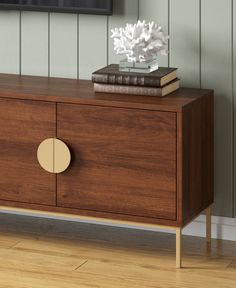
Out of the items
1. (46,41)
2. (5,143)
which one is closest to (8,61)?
(46,41)

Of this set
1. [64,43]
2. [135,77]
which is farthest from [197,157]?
[64,43]

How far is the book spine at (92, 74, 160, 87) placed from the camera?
145 inches

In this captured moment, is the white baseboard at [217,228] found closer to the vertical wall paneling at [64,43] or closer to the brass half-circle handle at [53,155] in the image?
the brass half-circle handle at [53,155]

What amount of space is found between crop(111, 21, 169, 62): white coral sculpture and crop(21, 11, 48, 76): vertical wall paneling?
1.36 feet

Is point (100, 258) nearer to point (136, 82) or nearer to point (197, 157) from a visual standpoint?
point (197, 157)

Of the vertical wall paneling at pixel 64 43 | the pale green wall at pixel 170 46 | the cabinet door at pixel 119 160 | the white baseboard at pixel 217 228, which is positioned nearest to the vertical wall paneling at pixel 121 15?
the pale green wall at pixel 170 46

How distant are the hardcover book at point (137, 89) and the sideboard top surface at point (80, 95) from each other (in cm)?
2

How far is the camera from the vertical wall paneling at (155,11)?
12.7ft

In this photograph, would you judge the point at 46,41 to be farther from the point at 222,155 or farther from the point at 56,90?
the point at 222,155

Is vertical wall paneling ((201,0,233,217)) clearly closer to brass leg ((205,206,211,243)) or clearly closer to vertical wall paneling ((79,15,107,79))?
brass leg ((205,206,211,243))

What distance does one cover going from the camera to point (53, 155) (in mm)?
3752

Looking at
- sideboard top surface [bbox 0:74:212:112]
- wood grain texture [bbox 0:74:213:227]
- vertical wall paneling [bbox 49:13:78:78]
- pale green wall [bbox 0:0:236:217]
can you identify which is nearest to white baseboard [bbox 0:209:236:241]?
pale green wall [bbox 0:0:236:217]

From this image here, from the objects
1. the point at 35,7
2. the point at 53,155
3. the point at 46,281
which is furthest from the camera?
the point at 35,7

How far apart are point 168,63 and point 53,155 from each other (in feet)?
1.94
